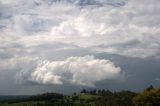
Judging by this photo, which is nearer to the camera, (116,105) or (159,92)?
(159,92)

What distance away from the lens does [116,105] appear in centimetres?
19975

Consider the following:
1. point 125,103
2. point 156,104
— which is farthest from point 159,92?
point 125,103

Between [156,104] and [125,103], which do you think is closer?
[156,104]

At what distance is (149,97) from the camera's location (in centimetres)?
12319

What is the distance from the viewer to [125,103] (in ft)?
651

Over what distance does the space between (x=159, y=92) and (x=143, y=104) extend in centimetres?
840

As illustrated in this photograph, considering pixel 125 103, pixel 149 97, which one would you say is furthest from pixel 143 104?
pixel 125 103

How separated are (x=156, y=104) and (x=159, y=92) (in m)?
5.01

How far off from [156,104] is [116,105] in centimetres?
7760

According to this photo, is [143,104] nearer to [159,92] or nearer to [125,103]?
[159,92]

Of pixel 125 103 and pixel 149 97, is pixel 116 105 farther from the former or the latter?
pixel 149 97

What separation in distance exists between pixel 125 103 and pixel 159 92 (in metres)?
74.2

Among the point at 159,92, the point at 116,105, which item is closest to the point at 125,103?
the point at 116,105

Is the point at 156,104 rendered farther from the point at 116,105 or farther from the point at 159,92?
the point at 116,105
